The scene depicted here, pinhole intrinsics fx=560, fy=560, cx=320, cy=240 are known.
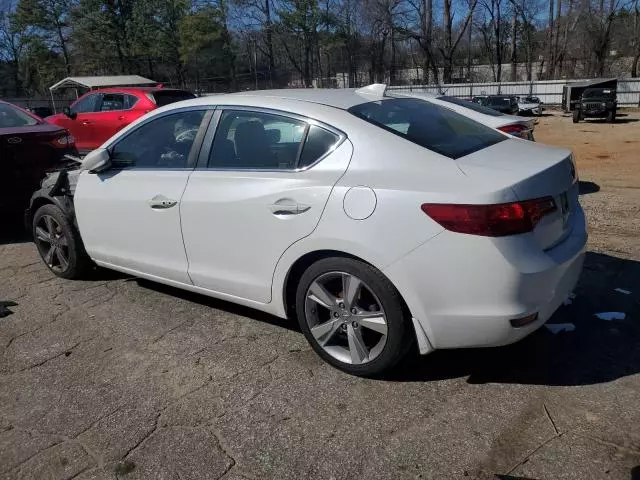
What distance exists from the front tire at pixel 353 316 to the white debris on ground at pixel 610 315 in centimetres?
163

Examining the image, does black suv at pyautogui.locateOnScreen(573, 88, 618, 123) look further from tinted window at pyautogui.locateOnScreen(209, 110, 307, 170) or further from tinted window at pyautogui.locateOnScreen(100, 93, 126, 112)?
tinted window at pyautogui.locateOnScreen(209, 110, 307, 170)

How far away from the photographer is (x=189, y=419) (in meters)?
2.86

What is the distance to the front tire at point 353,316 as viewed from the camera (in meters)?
2.88

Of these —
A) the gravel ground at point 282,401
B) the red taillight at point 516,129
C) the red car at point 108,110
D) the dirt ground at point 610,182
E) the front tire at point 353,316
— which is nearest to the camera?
the gravel ground at point 282,401

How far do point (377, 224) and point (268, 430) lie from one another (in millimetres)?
1149

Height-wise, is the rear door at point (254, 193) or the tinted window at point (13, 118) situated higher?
the tinted window at point (13, 118)

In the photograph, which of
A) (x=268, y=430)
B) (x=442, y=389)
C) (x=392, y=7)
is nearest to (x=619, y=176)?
(x=442, y=389)

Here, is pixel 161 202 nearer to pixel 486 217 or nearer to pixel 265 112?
pixel 265 112

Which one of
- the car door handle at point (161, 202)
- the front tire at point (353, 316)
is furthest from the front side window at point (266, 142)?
the front tire at point (353, 316)

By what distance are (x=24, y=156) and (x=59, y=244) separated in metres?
1.98

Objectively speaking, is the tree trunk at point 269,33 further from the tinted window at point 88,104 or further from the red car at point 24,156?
the red car at point 24,156

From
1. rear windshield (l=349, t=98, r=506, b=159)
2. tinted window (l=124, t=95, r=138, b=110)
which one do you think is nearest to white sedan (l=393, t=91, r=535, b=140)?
rear windshield (l=349, t=98, r=506, b=159)

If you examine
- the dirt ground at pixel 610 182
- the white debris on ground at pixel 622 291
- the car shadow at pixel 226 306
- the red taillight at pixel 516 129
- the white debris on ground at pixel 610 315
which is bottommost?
the dirt ground at pixel 610 182

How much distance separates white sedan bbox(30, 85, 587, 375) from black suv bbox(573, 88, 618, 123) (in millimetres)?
24950
